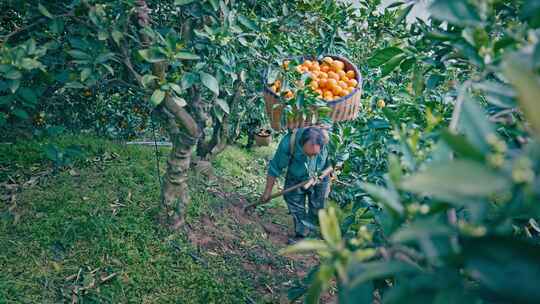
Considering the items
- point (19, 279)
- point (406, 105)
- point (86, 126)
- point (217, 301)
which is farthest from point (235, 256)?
point (86, 126)

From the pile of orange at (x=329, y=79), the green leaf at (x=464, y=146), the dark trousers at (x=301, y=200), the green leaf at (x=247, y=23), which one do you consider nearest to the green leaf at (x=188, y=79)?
the green leaf at (x=247, y=23)

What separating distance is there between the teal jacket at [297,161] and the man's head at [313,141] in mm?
179

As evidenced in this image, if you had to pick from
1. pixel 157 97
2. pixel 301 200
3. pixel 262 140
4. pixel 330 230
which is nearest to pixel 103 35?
pixel 157 97

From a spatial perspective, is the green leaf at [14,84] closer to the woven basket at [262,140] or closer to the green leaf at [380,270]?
the green leaf at [380,270]

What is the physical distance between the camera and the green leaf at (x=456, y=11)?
688 millimetres

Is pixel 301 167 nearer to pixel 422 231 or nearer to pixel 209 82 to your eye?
pixel 209 82

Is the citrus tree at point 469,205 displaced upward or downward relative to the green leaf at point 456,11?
downward

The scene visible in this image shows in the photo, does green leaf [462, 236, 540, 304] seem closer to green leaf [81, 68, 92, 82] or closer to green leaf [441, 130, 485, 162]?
green leaf [441, 130, 485, 162]

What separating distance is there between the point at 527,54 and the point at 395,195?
0.26 m

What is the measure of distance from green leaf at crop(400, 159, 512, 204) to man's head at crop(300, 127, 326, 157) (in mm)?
2406

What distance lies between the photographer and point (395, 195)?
67 cm

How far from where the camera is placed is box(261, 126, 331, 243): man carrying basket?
2.95 meters

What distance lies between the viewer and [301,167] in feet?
10.9

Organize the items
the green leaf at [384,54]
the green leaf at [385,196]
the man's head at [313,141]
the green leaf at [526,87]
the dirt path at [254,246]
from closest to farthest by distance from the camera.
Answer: the green leaf at [526,87]
the green leaf at [385,196]
the green leaf at [384,54]
the dirt path at [254,246]
the man's head at [313,141]
